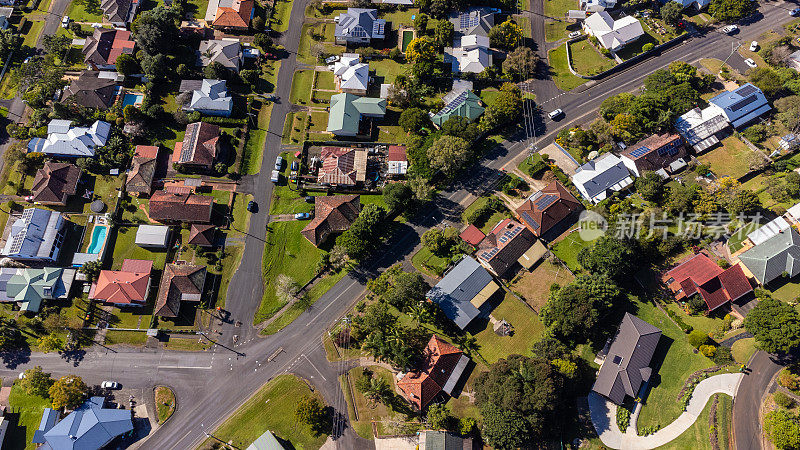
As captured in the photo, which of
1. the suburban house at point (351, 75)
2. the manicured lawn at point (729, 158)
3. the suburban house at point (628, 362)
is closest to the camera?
the suburban house at point (628, 362)

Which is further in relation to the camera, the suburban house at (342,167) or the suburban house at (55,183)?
the suburban house at (342,167)

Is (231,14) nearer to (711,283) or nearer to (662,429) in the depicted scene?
(711,283)

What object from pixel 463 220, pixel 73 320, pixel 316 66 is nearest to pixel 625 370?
pixel 463 220

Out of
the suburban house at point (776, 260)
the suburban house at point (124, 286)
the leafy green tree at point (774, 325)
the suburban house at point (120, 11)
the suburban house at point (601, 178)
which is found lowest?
the leafy green tree at point (774, 325)

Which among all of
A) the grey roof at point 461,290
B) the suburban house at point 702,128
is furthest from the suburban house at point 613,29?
the grey roof at point 461,290

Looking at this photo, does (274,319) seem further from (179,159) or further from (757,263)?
(757,263)

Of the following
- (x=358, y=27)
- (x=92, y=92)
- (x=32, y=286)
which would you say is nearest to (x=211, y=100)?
(x=92, y=92)

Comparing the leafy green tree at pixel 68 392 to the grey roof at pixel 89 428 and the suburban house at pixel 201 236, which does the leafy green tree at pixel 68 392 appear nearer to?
the grey roof at pixel 89 428
